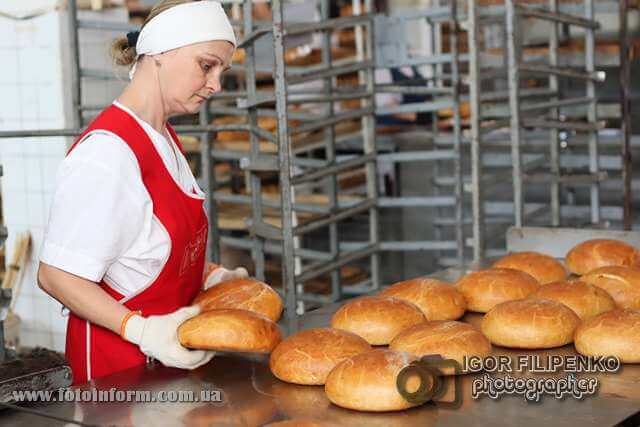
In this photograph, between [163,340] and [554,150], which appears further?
[554,150]

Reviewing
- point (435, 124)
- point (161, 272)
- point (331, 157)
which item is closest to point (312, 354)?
point (161, 272)

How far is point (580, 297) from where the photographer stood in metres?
2.16

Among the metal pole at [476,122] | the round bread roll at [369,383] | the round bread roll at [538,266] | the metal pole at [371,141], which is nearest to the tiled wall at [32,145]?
the metal pole at [371,141]

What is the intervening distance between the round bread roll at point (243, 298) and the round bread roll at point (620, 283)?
0.82 meters

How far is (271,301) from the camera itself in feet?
7.15

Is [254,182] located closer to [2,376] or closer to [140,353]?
[140,353]

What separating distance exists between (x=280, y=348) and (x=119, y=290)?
472 mm

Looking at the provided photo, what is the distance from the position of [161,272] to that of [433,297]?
25.6 inches

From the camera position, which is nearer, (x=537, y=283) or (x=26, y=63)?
(x=537, y=283)

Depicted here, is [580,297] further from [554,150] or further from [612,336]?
[554,150]

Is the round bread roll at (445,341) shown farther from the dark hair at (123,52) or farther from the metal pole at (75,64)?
the metal pole at (75,64)

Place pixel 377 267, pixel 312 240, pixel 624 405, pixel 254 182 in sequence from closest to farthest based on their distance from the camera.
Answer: pixel 624 405 < pixel 254 182 < pixel 377 267 < pixel 312 240

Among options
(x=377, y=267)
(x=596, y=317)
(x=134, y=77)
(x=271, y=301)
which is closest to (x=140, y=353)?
(x=271, y=301)

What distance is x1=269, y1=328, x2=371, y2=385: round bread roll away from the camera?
177cm
